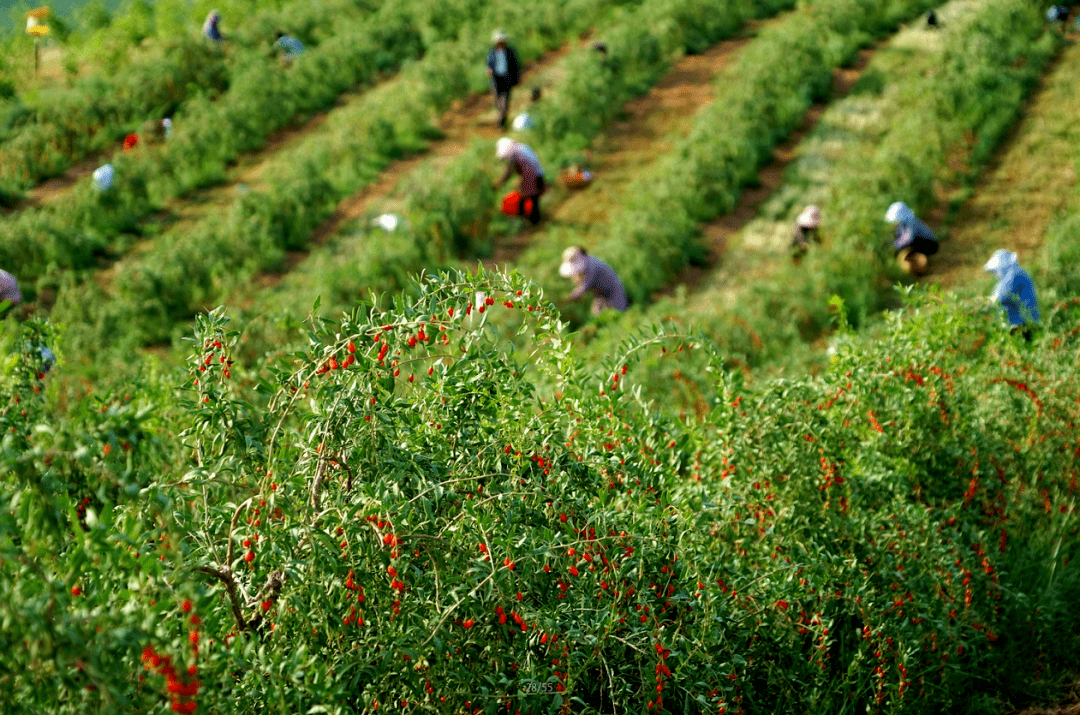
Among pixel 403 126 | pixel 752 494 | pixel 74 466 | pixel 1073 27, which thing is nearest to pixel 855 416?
pixel 752 494

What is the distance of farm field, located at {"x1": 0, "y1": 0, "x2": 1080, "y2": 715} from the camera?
254 centimetres

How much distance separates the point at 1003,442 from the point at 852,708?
6.21ft

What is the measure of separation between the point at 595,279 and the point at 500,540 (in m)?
6.14

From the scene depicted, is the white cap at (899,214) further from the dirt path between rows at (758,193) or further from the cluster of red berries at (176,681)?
the cluster of red berries at (176,681)

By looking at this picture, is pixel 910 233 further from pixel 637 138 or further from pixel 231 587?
pixel 231 587

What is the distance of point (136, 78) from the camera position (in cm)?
1477

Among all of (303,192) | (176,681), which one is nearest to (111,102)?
(303,192)

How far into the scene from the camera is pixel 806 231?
31.9 feet

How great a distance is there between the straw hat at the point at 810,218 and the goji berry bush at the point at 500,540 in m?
4.86

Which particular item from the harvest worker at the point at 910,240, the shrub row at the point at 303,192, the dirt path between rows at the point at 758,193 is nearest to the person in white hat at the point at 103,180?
the shrub row at the point at 303,192

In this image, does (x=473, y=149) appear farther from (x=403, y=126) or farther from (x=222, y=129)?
(x=222, y=129)

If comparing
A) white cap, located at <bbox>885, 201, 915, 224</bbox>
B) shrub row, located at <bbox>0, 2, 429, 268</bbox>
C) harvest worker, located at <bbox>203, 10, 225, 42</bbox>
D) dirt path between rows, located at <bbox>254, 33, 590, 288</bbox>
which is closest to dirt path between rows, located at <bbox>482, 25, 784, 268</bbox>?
dirt path between rows, located at <bbox>254, 33, 590, 288</bbox>

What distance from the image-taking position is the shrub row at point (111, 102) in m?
13.3

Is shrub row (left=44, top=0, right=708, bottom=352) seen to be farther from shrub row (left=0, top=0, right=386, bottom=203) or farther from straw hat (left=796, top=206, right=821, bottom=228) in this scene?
straw hat (left=796, top=206, right=821, bottom=228)
